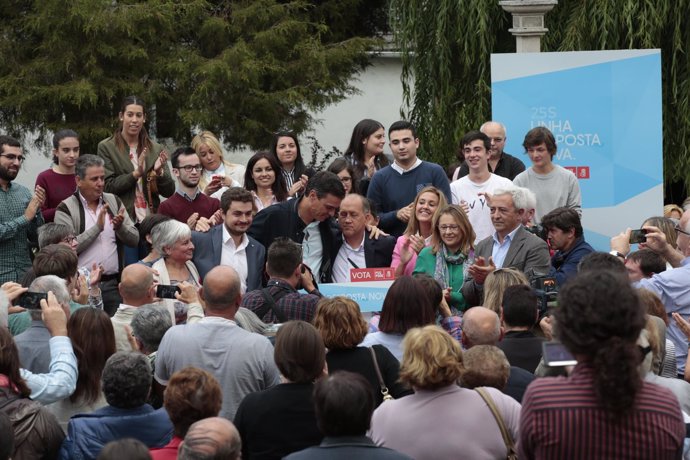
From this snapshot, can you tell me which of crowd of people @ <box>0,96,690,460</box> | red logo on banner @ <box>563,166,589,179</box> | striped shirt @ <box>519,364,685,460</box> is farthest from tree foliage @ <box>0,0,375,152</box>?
striped shirt @ <box>519,364,685,460</box>

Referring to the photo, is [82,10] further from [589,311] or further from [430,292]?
[589,311]

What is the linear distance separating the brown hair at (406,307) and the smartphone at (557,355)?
2504mm

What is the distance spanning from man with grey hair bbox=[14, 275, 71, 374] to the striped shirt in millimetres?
3217

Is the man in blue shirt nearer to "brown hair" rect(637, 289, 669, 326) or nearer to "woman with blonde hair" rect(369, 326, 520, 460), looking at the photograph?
"brown hair" rect(637, 289, 669, 326)

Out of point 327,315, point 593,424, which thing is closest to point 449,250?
point 327,315

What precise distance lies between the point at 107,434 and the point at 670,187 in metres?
12.9

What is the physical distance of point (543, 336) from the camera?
674cm

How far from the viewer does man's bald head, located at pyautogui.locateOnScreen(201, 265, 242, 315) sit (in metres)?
6.20

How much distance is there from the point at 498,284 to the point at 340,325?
1.65m

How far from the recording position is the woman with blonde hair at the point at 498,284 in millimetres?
7199

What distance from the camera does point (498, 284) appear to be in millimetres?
7250

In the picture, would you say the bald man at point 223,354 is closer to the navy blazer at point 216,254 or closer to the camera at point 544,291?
the camera at point 544,291

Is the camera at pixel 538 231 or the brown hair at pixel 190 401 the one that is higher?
the camera at pixel 538 231

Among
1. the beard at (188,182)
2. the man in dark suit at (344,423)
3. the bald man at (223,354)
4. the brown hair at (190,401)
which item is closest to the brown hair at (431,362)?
the man in dark suit at (344,423)
